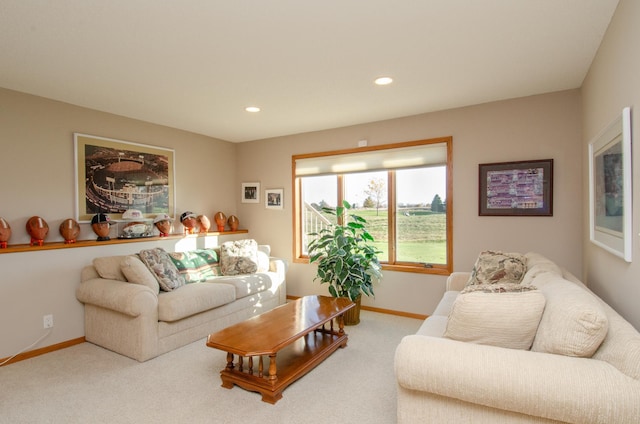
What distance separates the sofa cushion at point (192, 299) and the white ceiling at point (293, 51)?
193 cm

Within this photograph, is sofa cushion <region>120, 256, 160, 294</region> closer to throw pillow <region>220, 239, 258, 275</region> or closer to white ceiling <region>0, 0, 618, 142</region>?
throw pillow <region>220, 239, 258, 275</region>

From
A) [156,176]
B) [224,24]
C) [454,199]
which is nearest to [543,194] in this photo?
[454,199]

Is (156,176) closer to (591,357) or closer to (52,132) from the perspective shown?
(52,132)

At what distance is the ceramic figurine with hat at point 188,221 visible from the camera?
4.58 metres

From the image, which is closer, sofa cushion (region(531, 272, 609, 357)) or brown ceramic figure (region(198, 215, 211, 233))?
sofa cushion (region(531, 272, 609, 357))

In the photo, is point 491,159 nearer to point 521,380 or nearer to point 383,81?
point 383,81

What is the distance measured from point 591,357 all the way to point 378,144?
3.33 meters

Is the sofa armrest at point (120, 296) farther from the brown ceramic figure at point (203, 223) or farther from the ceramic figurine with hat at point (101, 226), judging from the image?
the brown ceramic figure at point (203, 223)

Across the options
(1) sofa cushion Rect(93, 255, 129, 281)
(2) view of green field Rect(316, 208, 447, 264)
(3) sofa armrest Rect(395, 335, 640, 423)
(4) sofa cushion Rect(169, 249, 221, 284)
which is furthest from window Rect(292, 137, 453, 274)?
(3) sofa armrest Rect(395, 335, 640, 423)

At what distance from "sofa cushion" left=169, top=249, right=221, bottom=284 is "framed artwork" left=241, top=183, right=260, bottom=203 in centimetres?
126

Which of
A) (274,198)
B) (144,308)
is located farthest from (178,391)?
(274,198)

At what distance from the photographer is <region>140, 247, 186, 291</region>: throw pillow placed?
346 centimetres

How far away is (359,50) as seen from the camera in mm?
2424

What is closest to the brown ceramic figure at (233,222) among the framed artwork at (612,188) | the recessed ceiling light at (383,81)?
the recessed ceiling light at (383,81)
